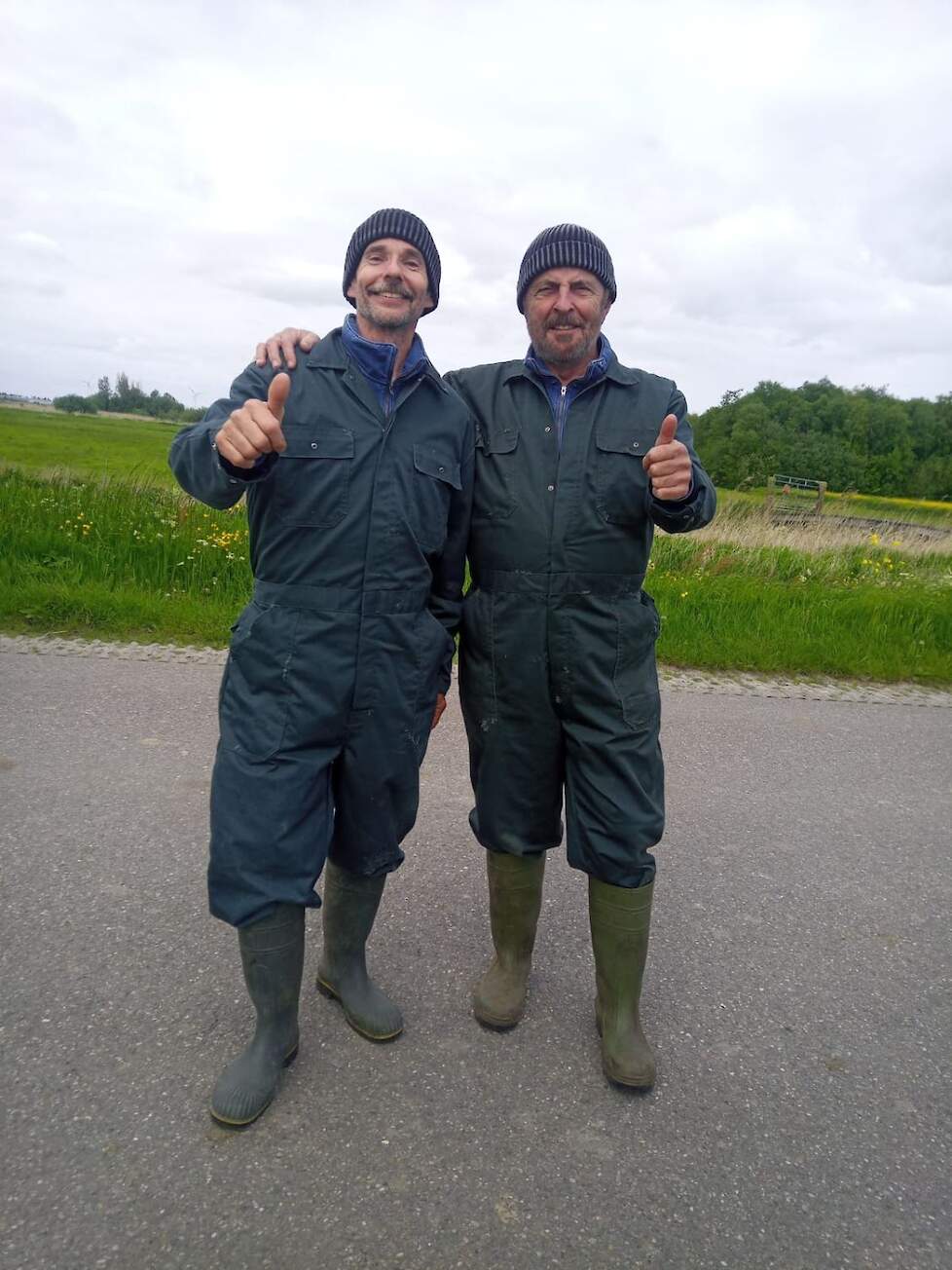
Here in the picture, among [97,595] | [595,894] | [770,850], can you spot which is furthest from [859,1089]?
[97,595]

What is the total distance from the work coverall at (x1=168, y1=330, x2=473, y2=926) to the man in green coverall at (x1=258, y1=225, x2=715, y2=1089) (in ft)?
0.69

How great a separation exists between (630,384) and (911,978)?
84.2 inches

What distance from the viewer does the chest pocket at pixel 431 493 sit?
237cm

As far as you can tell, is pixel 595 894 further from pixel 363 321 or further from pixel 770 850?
pixel 363 321

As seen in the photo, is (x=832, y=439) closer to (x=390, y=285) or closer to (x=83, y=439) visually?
(x=83, y=439)

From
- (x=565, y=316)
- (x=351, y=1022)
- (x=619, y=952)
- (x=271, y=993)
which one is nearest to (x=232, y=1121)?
(x=271, y=993)

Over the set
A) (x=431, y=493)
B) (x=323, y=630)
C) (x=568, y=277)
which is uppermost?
(x=568, y=277)

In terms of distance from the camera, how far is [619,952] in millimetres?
2496

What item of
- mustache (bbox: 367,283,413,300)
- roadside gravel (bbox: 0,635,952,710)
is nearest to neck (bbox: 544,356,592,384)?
mustache (bbox: 367,283,413,300)

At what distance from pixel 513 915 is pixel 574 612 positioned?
0.98 m

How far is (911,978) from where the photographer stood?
288cm

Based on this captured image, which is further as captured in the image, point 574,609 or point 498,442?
point 498,442

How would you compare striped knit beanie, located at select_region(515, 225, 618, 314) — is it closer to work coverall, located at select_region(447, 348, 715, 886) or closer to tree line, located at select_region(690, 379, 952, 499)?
work coverall, located at select_region(447, 348, 715, 886)

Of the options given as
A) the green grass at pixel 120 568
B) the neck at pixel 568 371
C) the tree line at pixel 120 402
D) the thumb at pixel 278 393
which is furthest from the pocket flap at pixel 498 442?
the tree line at pixel 120 402
